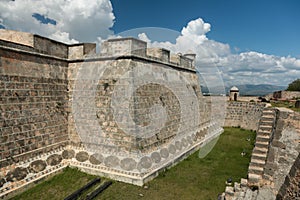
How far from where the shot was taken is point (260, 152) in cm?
689

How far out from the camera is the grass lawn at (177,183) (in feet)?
20.4

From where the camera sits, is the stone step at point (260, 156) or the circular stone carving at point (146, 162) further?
the circular stone carving at point (146, 162)

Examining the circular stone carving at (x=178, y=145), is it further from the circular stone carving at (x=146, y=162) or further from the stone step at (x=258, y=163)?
the stone step at (x=258, y=163)

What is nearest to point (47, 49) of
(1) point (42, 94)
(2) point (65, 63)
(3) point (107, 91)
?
(2) point (65, 63)

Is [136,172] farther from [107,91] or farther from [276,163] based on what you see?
[276,163]

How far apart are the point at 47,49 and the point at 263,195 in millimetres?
7750

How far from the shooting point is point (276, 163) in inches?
232

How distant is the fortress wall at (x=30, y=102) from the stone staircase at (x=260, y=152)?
6.39 m

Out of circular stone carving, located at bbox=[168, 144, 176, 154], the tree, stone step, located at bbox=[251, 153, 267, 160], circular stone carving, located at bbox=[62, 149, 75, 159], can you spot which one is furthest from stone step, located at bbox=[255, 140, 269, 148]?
the tree

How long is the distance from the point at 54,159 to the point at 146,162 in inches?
126

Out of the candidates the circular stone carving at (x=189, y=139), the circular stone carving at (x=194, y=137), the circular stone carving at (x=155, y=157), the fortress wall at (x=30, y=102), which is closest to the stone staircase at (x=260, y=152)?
the circular stone carving at (x=155, y=157)

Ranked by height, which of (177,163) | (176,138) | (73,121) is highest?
(73,121)

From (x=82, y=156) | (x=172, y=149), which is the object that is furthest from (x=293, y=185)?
(x=82, y=156)

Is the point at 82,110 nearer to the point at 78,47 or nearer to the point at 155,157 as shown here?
the point at 78,47
